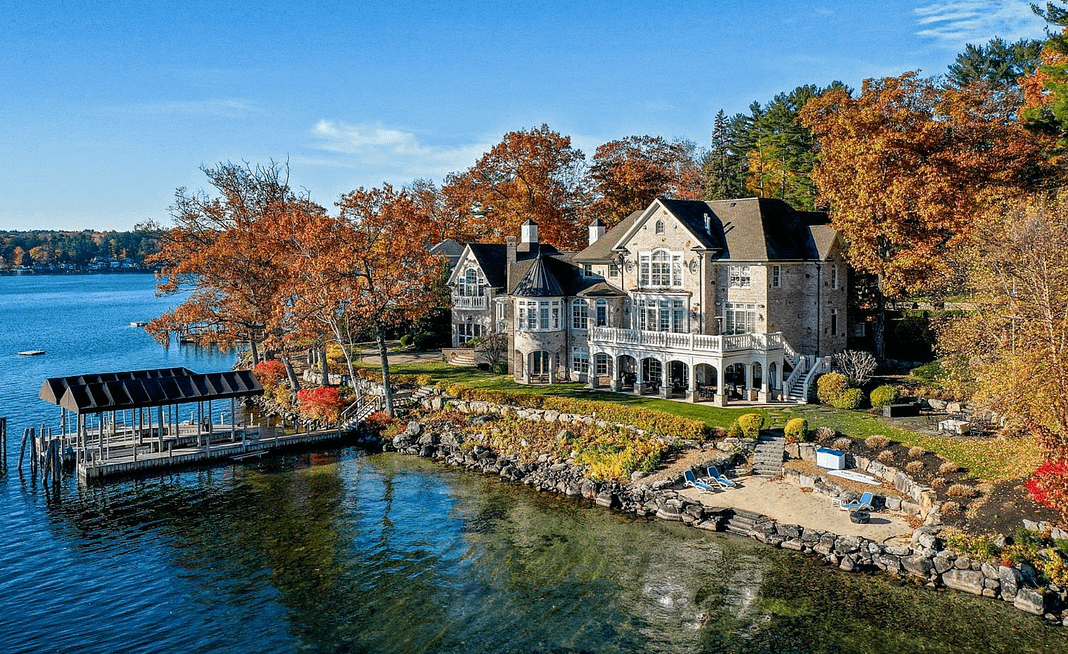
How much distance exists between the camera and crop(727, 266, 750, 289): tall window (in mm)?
42250

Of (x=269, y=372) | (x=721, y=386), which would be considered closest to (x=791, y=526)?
(x=721, y=386)

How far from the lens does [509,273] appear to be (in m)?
51.6

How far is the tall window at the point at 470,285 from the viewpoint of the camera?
5517 centimetres

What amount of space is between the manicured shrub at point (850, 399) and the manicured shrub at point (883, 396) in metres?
0.56

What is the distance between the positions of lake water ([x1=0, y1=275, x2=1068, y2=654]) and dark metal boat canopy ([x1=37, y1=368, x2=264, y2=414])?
3797 millimetres

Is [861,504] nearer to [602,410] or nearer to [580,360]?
[602,410]

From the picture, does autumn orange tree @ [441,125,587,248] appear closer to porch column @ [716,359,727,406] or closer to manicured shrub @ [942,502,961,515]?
porch column @ [716,359,727,406]

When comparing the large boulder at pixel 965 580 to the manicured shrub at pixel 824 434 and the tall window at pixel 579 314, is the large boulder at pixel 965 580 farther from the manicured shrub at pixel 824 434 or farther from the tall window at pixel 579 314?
the tall window at pixel 579 314

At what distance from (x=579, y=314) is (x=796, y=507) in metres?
21.7

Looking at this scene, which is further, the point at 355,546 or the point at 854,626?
the point at 355,546

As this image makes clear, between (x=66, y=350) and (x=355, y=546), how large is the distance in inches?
2786

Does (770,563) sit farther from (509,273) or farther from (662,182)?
(662,182)

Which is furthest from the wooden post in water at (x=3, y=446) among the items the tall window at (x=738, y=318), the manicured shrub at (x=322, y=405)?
the tall window at (x=738, y=318)

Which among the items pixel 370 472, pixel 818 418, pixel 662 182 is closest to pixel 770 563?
pixel 818 418
